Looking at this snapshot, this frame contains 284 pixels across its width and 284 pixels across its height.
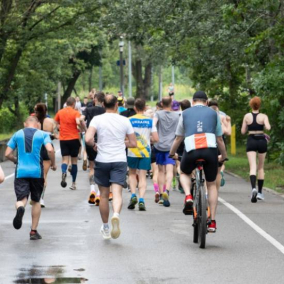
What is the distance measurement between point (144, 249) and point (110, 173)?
122 cm

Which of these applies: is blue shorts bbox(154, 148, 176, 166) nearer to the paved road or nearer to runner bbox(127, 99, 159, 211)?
the paved road

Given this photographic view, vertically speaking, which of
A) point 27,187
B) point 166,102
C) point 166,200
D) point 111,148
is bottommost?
point 166,200

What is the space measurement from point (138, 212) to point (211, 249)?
13.9 ft

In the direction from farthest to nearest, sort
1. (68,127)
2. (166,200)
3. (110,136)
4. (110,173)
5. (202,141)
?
(68,127) < (166,200) < (110,173) < (110,136) < (202,141)

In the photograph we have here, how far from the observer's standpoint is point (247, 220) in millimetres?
14008

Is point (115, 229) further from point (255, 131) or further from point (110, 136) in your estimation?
point (255, 131)

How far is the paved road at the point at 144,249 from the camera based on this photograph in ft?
29.9

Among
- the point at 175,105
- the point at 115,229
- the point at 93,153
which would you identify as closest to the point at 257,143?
the point at 175,105

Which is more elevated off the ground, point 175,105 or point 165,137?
point 175,105

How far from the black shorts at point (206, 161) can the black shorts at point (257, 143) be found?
5585mm

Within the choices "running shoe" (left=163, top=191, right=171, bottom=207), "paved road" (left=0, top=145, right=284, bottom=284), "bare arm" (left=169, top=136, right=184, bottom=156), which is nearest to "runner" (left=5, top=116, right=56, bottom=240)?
"paved road" (left=0, top=145, right=284, bottom=284)

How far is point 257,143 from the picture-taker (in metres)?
16.9

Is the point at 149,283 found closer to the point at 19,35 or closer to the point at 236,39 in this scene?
the point at 236,39

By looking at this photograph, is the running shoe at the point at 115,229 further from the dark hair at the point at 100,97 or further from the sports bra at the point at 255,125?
the sports bra at the point at 255,125
